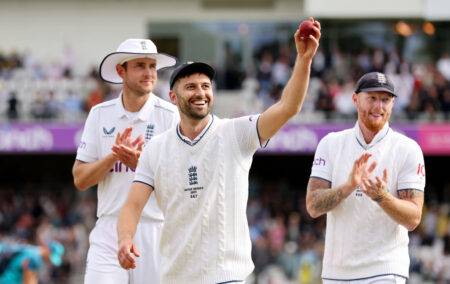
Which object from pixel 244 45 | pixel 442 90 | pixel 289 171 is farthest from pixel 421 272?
pixel 244 45

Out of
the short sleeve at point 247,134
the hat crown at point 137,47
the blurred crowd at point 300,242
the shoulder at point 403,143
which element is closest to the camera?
the short sleeve at point 247,134

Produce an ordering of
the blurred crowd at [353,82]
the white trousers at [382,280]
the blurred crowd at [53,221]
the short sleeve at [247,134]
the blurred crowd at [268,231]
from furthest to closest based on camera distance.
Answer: the blurred crowd at [353,82], the blurred crowd at [53,221], the blurred crowd at [268,231], the white trousers at [382,280], the short sleeve at [247,134]

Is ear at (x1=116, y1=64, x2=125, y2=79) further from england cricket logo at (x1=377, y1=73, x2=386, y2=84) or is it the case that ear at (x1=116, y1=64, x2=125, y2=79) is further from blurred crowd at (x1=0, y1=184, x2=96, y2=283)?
blurred crowd at (x1=0, y1=184, x2=96, y2=283)

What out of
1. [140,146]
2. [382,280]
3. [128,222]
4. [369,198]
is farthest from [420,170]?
[128,222]

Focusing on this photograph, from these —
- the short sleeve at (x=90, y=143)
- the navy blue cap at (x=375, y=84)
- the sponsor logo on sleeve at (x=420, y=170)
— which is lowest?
the sponsor logo on sleeve at (x=420, y=170)

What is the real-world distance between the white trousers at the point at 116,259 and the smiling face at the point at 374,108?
1561 millimetres

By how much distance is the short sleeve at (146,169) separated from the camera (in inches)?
290

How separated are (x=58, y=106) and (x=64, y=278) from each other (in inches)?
192

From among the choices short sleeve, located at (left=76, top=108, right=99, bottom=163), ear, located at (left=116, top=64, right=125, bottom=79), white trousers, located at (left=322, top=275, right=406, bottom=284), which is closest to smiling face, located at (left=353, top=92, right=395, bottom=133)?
white trousers, located at (left=322, top=275, right=406, bottom=284)

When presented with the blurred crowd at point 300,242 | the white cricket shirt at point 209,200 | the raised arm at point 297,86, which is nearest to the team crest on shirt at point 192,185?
the white cricket shirt at point 209,200

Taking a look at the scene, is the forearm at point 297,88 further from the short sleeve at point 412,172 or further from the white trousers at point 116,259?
the white trousers at point 116,259

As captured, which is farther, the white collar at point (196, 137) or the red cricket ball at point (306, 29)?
the white collar at point (196, 137)

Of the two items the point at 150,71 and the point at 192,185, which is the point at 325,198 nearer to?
the point at 192,185

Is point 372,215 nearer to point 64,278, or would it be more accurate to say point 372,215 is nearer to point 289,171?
point 64,278
